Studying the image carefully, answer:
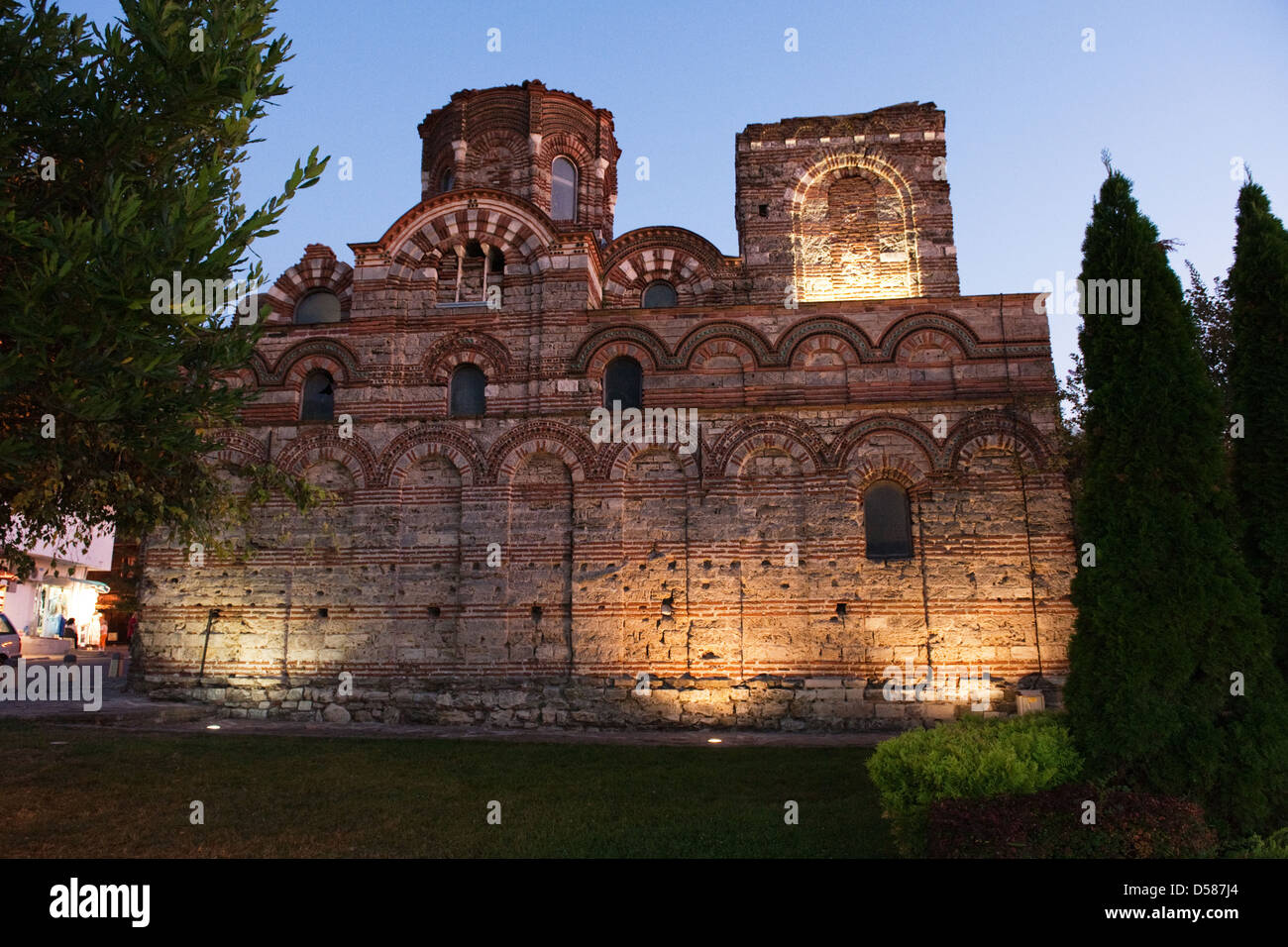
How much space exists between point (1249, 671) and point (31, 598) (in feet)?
→ 109

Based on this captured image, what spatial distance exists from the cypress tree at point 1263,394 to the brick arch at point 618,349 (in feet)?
24.7

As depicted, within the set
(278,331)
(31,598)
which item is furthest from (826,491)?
(31,598)

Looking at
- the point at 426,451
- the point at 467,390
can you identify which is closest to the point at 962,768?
the point at 426,451

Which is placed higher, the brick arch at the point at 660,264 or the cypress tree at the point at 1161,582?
the brick arch at the point at 660,264

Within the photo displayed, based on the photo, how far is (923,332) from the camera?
12641mm

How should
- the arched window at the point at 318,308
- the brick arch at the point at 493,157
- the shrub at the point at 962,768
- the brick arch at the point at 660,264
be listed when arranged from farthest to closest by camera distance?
the brick arch at the point at 493,157 < the brick arch at the point at 660,264 < the arched window at the point at 318,308 < the shrub at the point at 962,768

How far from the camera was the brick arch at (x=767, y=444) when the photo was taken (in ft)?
39.7

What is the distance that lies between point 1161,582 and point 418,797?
6.39 m

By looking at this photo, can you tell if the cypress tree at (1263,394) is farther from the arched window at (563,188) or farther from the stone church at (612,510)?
the arched window at (563,188)

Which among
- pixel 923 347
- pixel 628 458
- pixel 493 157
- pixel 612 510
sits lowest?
pixel 612 510

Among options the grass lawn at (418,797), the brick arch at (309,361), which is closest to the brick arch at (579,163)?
the brick arch at (309,361)

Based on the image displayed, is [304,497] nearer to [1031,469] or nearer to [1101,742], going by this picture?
[1101,742]

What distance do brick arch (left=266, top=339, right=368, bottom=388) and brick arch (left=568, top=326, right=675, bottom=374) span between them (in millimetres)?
3824

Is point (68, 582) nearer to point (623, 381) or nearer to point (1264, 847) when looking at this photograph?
point (623, 381)
